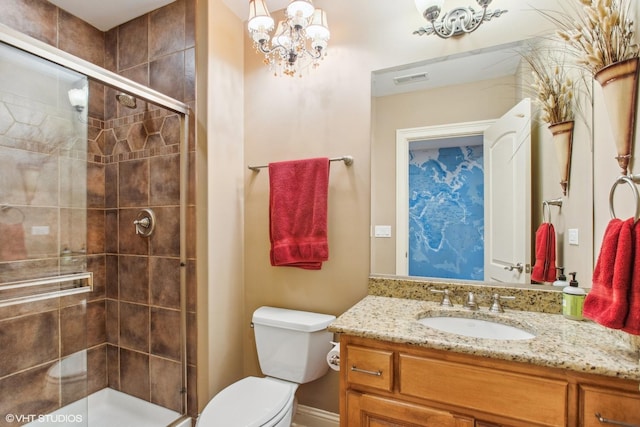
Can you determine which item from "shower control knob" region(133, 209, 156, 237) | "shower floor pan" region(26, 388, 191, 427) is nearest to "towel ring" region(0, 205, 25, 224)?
"shower control knob" region(133, 209, 156, 237)

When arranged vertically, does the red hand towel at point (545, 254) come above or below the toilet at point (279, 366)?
above

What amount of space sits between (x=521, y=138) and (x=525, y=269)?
60 cm

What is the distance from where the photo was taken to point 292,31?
151 cm

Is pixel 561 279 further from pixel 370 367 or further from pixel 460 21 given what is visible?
pixel 460 21

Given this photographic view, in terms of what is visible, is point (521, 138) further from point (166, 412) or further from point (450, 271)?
point (166, 412)

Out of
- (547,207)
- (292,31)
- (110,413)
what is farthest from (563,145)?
(110,413)

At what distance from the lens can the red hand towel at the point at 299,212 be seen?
5.29ft

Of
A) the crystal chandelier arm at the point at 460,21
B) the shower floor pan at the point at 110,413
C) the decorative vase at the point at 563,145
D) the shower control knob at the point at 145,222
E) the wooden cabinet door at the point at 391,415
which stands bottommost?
the shower floor pan at the point at 110,413

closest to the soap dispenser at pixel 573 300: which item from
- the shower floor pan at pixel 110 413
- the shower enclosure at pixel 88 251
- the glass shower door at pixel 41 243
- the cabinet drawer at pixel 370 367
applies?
the cabinet drawer at pixel 370 367

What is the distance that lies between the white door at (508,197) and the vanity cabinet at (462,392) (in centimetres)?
55

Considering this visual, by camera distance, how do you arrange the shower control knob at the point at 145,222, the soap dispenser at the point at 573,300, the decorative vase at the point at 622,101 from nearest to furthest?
1. the decorative vase at the point at 622,101
2. the soap dispenser at the point at 573,300
3. the shower control knob at the point at 145,222

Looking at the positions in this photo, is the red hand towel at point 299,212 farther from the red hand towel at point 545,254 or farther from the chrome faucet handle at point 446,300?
the red hand towel at point 545,254

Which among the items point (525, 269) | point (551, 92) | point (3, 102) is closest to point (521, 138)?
point (551, 92)

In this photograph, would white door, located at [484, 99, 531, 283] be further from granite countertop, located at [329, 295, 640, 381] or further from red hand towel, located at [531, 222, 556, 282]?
granite countertop, located at [329, 295, 640, 381]
